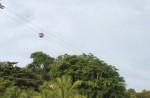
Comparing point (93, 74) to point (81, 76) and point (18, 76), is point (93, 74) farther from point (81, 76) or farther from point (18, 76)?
point (18, 76)

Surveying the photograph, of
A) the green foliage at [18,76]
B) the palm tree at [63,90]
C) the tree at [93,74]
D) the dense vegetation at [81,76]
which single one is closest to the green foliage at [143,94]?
the dense vegetation at [81,76]

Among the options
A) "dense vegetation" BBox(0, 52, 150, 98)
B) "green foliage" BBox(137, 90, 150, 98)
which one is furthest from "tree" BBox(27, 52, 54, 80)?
"green foliage" BBox(137, 90, 150, 98)

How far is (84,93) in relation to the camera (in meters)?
53.7

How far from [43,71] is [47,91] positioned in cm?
3584

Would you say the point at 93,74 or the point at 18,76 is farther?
the point at 18,76

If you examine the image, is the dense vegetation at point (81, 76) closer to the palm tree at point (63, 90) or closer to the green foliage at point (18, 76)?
the green foliage at point (18, 76)

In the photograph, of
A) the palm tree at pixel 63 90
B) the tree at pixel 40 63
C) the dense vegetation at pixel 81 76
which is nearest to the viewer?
the palm tree at pixel 63 90

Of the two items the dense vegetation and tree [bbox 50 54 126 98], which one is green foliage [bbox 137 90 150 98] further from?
tree [bbox 50 54 126 98]

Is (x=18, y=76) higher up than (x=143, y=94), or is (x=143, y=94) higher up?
(x=143, y=94)

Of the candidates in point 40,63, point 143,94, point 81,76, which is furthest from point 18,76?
point 143,94

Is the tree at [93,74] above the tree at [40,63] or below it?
below

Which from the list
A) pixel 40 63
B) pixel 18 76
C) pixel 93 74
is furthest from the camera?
pixel 40 63

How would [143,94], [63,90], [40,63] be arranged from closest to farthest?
[63,90]
[40,63]
[143,94]

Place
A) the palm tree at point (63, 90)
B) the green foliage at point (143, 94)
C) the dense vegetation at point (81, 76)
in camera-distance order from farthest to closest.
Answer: the green foliage at point (143, 94)
the dense vegetation at point (81, 76)
the palm tree at point (63, 90)
